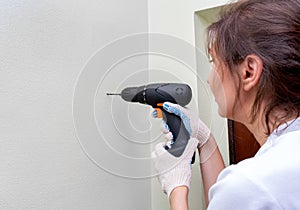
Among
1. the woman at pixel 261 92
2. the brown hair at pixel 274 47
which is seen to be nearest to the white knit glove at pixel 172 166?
the woman at pixel 261 92

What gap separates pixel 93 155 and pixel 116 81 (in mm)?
203

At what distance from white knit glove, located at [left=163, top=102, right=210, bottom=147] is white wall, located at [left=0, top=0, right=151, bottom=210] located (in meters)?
0.16

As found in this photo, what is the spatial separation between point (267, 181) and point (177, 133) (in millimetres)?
466

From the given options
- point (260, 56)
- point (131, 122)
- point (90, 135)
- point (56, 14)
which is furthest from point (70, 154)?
point (260, 56)

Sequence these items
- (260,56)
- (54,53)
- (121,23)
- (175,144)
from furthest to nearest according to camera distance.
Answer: (121,23), (175,144), (54,53), (260,56)

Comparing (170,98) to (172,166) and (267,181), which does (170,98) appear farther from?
(267,181)

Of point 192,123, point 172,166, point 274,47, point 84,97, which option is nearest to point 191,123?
point 192,123

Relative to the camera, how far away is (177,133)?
3.08 feet

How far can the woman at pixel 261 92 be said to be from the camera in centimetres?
48

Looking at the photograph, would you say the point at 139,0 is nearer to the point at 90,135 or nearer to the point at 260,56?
the point at 90,135

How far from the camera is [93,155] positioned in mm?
911

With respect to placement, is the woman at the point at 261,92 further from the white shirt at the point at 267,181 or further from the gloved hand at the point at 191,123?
the gloved hand at the point at 191,123

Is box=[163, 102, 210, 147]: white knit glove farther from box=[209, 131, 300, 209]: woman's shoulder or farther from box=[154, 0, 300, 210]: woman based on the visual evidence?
box=[209, 131, 300, 209]: woman's shoulder

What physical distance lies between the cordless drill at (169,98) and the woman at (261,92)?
7.0 inches
